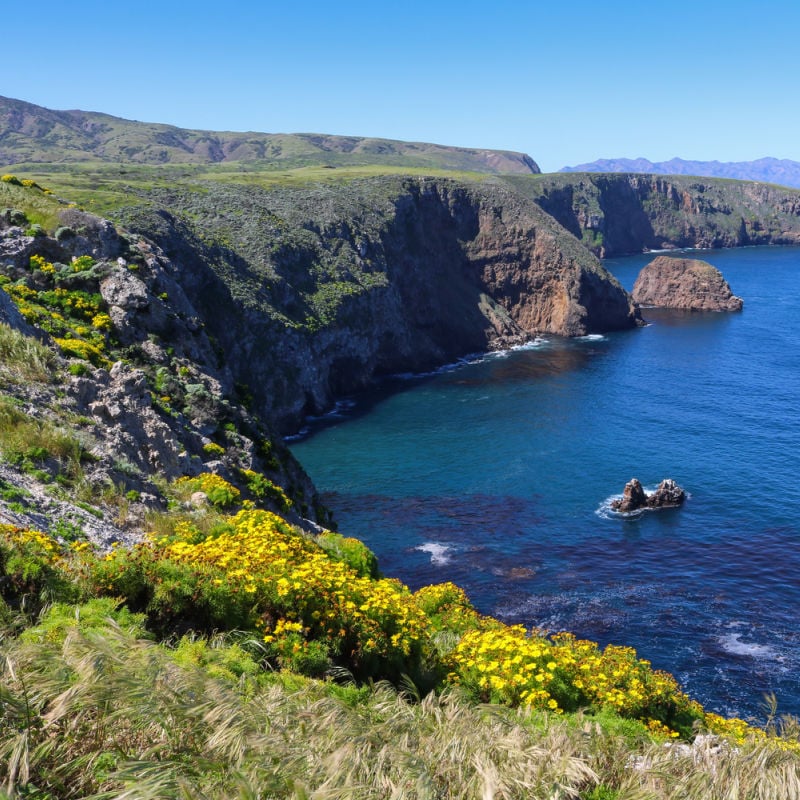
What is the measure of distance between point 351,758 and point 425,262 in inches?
4863

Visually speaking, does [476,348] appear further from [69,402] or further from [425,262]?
[69,402]

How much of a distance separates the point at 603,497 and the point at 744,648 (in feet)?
75.1

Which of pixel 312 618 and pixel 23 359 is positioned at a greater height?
pixel 23 359

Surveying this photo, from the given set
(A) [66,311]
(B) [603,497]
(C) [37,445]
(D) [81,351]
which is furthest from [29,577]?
(B) [603,497]

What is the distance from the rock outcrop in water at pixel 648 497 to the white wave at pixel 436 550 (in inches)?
674

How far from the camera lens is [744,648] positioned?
40.5m

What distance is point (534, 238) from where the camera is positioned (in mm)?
138875

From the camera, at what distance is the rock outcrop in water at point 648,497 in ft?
194

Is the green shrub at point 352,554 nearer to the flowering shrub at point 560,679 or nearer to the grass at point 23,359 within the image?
the flowering shrub at point 560,679

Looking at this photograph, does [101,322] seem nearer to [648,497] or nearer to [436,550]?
[436,550]

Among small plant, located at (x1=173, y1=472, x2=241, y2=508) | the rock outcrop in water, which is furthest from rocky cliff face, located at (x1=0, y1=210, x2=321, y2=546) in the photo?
the rock outcrop in water

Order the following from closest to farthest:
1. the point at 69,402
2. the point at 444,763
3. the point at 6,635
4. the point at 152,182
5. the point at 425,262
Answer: the point at 444,763, the point at 6,635, the point at 69,402, the point at 152,182, the point at 425,262

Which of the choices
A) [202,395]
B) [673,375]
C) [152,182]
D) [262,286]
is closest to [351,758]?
[202,395]

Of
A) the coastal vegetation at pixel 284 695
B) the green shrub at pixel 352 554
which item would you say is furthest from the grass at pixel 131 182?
the coastal vegetation at pixel 284 695
